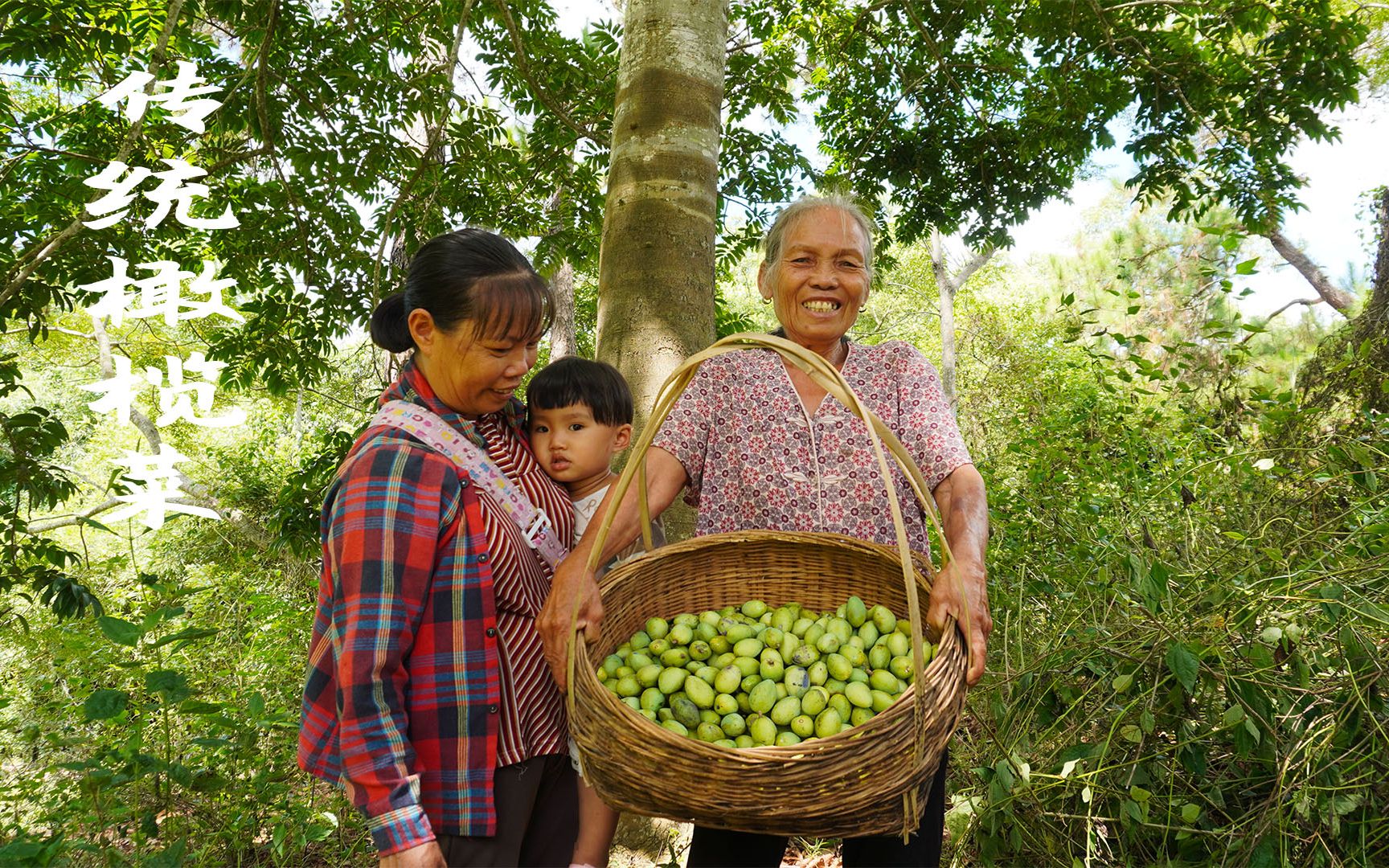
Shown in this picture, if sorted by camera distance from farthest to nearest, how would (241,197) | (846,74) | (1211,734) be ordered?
1. (846,74)
2. (241,197)
3. (1211,734)

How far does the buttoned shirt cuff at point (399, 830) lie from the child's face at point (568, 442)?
→ 777mm

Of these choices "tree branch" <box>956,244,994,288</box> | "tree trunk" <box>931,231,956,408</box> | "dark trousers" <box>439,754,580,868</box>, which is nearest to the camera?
"dark trousers" <box>439,754,580,868</box>

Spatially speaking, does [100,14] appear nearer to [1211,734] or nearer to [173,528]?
[1211,734]

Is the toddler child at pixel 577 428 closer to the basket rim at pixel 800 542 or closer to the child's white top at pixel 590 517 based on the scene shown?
the child's white top at pixel 590 517

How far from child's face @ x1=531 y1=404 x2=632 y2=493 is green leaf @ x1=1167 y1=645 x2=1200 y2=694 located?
1373 millimetres

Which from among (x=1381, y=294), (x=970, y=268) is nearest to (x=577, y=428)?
(x=1381, y=294)

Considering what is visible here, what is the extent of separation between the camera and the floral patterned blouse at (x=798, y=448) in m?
1.82

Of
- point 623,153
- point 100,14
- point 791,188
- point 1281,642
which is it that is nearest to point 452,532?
point 623,153

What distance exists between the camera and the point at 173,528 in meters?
12.6

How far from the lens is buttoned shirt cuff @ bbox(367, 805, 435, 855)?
4.38ft

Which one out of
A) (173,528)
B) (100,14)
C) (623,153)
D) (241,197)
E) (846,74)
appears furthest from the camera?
(173,528)

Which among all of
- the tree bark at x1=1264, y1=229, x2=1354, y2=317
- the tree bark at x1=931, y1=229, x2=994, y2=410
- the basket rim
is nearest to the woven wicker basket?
the basket rim

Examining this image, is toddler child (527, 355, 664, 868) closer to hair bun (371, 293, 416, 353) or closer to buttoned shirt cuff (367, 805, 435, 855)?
hair bun (371, 293, 416, 353)

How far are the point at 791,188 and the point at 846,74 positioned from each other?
80cm
